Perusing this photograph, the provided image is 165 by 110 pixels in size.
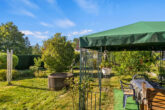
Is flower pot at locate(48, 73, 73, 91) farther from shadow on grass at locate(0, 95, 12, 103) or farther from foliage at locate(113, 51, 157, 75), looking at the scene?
foliage at locate(113, 51, 157, 75)

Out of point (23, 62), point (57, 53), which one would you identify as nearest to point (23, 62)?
point (23, 62)

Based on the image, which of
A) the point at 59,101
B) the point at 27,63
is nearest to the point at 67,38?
the point at 59,101

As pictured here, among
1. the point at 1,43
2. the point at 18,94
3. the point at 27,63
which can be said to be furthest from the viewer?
the point at 1,43

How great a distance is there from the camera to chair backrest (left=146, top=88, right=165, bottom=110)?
2.18 meters

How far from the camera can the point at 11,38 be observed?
2236 centimetres

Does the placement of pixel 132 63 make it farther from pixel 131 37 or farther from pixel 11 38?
pixel 11 38

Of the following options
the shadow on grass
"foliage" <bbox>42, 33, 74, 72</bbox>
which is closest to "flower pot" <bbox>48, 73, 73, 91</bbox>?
"foliage" <bbox>42, 33, 74, 72</bbox>

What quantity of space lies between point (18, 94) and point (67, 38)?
3.70 metres

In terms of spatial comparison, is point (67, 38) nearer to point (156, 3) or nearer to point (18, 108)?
point (18, 108)

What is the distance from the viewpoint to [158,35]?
1962mm

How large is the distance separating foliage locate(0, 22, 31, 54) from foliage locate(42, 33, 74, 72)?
1938 centimetres

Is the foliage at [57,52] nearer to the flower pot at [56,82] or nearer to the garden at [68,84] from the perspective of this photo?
the garden at [68,84]

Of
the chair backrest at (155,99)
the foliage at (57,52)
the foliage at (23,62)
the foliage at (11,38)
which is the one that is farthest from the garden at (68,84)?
the foliage at (11,38)

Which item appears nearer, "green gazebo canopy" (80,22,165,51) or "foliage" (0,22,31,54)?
"green gazebo canopy" (80,22,165,51)
